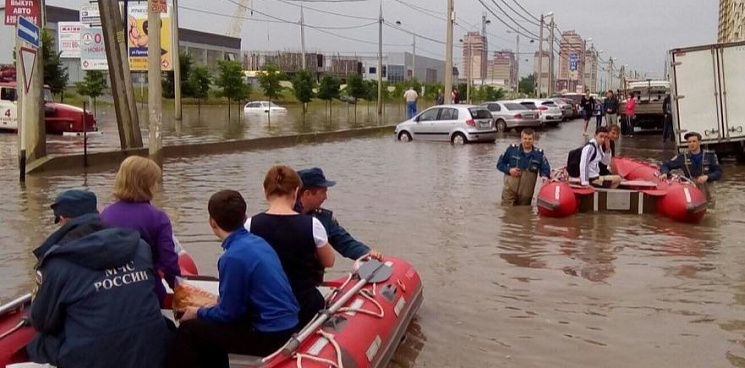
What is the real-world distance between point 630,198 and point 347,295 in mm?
7948

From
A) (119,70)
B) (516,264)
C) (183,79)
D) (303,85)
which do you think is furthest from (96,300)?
(183,79)

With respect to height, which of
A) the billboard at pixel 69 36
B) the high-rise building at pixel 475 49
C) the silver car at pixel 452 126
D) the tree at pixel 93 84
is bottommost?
the silver car at pixel 452 126

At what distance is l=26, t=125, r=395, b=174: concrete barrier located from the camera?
1759 cm

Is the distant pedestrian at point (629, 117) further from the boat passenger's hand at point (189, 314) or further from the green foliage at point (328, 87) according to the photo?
the boat passenger's hand at point (189, 314)

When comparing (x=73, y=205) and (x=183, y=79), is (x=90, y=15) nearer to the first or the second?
(x=183, y=79)

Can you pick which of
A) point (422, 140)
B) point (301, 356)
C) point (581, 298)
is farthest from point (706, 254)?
point (422, 140)

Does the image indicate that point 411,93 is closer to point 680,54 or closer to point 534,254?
point 680,54

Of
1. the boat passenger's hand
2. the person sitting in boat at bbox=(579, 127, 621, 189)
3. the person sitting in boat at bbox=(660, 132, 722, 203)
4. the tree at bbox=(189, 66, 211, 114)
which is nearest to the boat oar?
the boat passenger's hand

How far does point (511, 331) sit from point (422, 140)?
22.8 metres

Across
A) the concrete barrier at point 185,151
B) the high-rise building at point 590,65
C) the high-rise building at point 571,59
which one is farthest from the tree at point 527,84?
the concrete barrier at point 185,151

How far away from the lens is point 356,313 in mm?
5438

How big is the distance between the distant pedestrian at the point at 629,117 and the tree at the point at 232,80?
79.4ft

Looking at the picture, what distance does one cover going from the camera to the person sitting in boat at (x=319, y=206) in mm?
5820

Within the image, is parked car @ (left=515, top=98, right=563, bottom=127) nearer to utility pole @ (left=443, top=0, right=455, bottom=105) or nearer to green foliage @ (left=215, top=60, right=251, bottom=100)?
utility pole @ (left=443, top=0, right=455, bottom=105)
